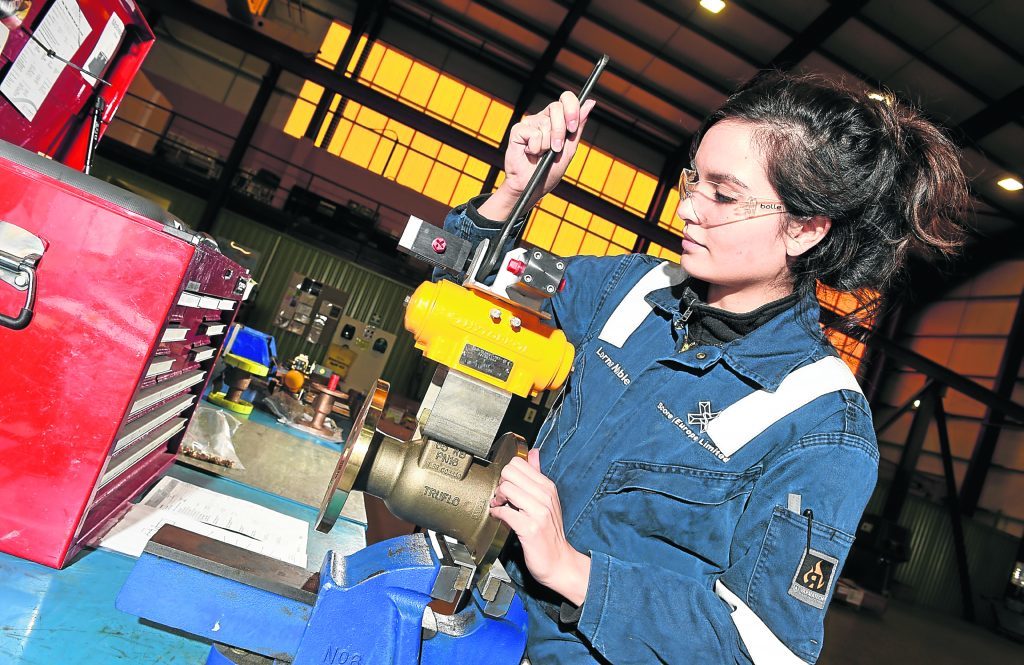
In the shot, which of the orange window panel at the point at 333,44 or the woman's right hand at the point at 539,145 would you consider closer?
the woman's right hand at the point at 539,145

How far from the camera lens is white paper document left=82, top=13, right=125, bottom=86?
1.60 m

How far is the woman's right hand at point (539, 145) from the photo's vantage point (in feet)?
3.13

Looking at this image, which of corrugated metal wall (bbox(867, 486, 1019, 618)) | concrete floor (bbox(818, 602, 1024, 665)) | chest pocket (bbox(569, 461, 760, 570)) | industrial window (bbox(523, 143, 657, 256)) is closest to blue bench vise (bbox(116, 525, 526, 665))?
chest pocket (bbox(569, 461, 760, 570))

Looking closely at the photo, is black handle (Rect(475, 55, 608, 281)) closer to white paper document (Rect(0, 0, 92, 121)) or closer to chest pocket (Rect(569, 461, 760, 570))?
chest pocket (Rect(569, 461, 760, 570))

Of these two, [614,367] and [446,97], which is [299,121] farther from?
[614,367]

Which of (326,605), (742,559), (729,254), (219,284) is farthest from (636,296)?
(219,284)

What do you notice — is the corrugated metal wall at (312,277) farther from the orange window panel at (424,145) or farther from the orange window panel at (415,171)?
the orange window panel at (424,145)

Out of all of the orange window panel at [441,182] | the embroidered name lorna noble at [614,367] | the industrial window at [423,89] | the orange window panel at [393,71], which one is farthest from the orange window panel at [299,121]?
the embroidered name lorna noble at [614,367]

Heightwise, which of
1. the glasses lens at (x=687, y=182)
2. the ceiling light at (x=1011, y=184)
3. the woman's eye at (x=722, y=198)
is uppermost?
the ceiling light at (x=1011, y=184)

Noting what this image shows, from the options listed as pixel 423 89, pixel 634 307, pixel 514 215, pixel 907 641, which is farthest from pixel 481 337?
pixel 423 89

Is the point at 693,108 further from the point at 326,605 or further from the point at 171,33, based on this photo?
the point at 326,605

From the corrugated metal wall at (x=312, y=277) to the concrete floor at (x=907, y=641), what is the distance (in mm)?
6617

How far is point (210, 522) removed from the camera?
151 centimetres

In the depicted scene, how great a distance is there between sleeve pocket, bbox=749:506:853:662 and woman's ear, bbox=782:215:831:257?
0.40 meters
